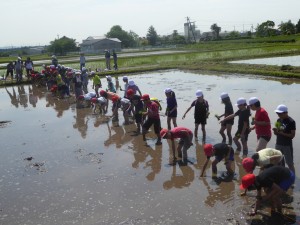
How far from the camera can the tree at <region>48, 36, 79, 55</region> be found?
80312mm

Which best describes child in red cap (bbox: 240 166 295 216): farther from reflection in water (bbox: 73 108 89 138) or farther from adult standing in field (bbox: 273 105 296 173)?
reflection in water (bbox: 73 108 89 138)

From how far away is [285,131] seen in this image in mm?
6621

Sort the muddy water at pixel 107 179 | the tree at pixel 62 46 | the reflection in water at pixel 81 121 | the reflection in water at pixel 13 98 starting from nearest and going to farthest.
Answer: the muddy water at pixel 107 179 → the reflection in water at pixel 81 121 → the reflection in water at pixel 13 98 → the tree at pixel 62 46

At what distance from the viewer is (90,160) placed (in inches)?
365

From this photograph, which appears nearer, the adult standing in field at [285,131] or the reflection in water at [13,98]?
the adult standing in field at [285,131]

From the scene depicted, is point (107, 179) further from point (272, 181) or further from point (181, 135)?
point (272, 181)

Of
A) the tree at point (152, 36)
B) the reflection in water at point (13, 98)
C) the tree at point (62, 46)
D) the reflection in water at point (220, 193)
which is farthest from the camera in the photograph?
the tree at point (152, 36)

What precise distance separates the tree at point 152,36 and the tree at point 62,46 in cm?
2713

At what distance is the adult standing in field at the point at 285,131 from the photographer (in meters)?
6.57

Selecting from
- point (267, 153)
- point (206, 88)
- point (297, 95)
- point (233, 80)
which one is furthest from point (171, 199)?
point (233, 80)

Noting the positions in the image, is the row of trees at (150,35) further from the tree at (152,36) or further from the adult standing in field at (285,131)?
the adult standing in field at (285,131)

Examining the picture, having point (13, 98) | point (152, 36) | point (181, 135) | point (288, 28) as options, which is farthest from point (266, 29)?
point (181, 135)

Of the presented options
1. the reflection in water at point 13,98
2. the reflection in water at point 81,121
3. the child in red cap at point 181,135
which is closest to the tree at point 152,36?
the reflection in water at point 13,98

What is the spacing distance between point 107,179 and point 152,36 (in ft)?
326
